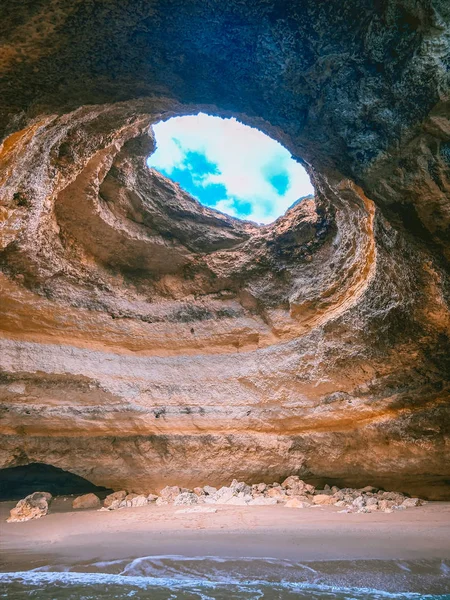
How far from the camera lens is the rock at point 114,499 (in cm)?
529

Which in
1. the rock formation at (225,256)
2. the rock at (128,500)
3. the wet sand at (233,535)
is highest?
the rock formation at (225,256)

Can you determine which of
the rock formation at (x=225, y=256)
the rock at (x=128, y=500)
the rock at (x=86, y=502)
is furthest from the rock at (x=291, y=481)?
the rock at (x=86, y=502)

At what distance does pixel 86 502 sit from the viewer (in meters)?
5.40

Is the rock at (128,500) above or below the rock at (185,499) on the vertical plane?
below

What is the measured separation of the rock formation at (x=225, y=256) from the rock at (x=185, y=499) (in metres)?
0.48

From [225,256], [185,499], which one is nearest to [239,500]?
[185,499]

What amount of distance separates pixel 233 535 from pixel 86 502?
2771 mm

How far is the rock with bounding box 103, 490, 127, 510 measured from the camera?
17.4 feet

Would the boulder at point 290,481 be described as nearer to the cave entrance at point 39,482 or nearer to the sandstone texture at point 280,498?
the sandstone texture at point 280,498

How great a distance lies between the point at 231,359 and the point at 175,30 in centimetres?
436

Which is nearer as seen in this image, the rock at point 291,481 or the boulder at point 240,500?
the boulder at point 240,500

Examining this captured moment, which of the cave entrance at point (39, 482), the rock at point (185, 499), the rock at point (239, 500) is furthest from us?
the cave entrance at point (39, 482)

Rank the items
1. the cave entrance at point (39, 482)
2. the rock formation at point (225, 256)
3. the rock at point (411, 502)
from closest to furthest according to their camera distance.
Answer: the rock formation at point (225, 256) → the rock at point (411, 502) → the cave entrance at point (39, 482)

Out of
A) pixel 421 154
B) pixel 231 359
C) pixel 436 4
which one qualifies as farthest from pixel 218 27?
pixel 231 359
